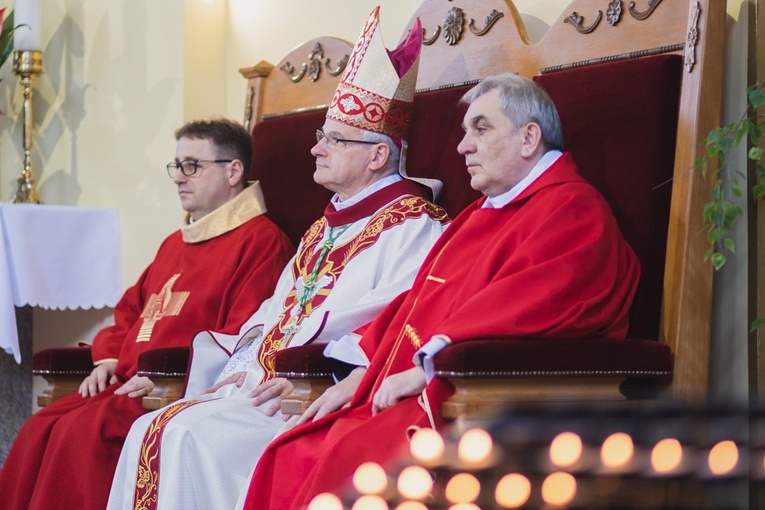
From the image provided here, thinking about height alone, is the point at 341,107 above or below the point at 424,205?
above

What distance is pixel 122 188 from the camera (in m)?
5.56

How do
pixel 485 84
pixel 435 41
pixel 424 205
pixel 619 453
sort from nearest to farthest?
1. pixel 619 453
2. pixel 485 84
3. pixel 424 205
4. pixel 435 41

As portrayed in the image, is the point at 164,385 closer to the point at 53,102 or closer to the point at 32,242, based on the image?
the point at 32,242

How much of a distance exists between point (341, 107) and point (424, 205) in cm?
50

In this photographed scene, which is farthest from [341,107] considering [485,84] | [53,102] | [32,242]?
[53,102]

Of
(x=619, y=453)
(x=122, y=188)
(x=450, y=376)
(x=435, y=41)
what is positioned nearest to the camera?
(x=619, y=453)

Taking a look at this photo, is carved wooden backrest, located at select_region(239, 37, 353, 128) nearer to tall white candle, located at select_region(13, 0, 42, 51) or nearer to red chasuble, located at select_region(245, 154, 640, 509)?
tall white candle, located at select_region(13, 0, 42, 51)

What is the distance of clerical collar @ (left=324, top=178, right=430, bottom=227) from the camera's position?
366cm

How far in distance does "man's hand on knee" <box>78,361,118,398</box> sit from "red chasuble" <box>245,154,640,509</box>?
1.42 m

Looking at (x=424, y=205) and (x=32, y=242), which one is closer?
(x=424, y=205)

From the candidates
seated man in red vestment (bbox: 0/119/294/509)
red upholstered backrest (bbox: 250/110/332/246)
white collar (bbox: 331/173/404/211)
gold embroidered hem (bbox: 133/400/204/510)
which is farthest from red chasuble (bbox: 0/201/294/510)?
white collar (bbox: 331/173/404/211)

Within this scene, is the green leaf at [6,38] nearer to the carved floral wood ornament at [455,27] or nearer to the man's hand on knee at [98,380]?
the man's hand on knee at [98,380]

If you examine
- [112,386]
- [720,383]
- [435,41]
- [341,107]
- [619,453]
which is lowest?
[112,386]

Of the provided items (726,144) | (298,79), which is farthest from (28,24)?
(726,144)
